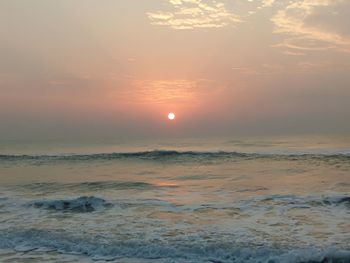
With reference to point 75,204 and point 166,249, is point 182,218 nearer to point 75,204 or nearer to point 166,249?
point 166,249

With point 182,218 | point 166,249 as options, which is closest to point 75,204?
point 182,218

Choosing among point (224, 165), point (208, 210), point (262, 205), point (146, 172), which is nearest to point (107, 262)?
point (208, 210)

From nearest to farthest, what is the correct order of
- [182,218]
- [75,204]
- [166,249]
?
[166,249], [182,218], [75,204]

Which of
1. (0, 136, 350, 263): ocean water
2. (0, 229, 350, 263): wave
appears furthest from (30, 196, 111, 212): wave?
(0, 229, 350, 263): wave

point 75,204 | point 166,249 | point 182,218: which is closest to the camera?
point 166,249

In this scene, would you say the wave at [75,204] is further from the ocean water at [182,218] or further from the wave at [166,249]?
the wave at [166,249]

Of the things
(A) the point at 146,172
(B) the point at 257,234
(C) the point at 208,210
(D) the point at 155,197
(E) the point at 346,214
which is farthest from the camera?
(A) the point at 146,172

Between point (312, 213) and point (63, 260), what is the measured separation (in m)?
8.14

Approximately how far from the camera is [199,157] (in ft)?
123

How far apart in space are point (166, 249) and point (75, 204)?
7313 mm

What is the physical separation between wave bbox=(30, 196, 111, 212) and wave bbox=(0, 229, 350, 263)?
398cm

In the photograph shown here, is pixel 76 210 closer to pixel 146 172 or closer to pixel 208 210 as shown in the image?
pixel 208 210

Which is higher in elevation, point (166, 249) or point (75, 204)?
point (75, 204)

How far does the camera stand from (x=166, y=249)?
358 inches
